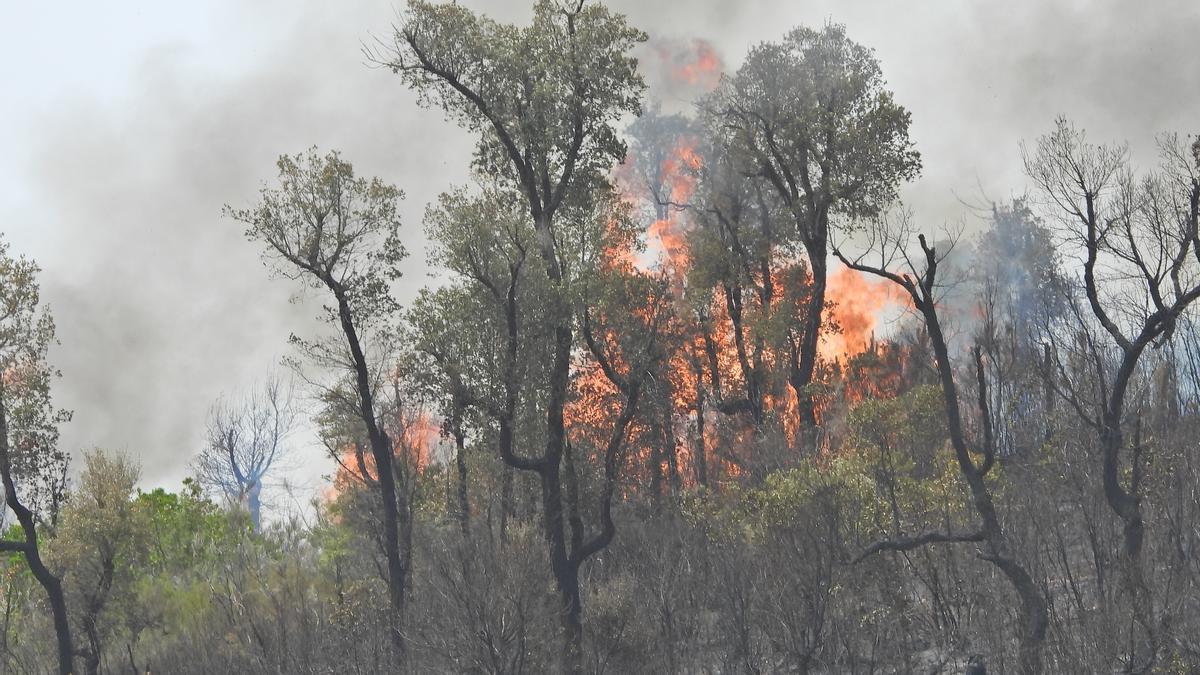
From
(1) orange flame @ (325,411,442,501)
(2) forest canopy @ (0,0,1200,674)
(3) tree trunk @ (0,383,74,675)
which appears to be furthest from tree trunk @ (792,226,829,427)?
(3) tree trunk @ (0,383,74,675)

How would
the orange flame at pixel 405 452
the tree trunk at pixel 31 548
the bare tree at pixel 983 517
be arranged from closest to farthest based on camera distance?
the bare tree at pixel 983 517
the tree trunk at pixel 31 548
the orange flame at pixel 405 452

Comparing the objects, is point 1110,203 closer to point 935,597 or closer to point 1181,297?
point 1181,297

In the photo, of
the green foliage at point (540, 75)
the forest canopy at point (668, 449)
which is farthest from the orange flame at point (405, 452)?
the green foliage at point (540, 75)

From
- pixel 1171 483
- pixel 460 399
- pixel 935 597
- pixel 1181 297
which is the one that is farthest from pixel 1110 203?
pixel 460 399

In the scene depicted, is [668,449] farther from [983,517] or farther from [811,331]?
[983,517]

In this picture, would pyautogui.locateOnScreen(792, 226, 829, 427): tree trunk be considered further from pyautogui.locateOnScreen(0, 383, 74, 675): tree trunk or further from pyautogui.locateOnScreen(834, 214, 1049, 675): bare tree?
pyautogui.locateOnScreen(0, 383, 74, 675): tree trunk

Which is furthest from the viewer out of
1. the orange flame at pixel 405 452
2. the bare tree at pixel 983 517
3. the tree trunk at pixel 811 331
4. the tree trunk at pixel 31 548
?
the orange flame at pixel 405 452

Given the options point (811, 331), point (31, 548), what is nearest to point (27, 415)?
point (31, 548)

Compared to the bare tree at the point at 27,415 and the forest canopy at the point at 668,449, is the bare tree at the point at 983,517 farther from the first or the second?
the bare tree at the point at 27,415

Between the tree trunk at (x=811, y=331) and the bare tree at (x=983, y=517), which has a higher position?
the tree trunk at (x=811, y=331)

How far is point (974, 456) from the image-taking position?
3114cm

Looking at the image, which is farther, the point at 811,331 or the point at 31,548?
the point at 811,331

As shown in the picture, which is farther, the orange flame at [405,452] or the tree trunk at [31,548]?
the orange flame at [405,452]

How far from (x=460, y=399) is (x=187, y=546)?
1131 inches
